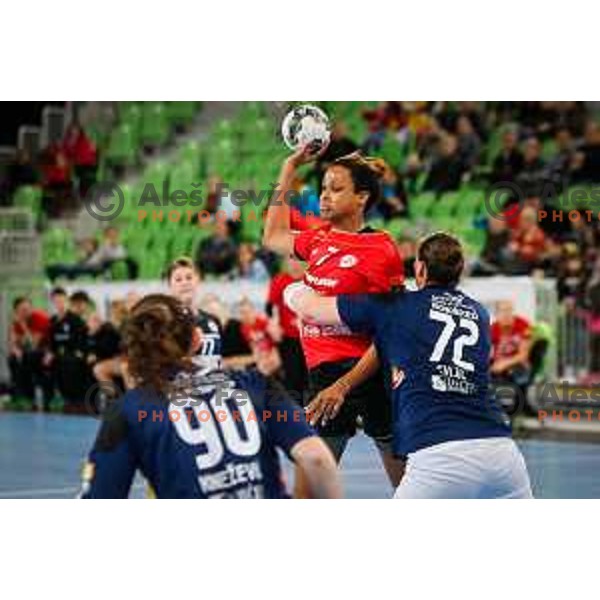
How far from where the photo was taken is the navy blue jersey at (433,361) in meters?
6.87

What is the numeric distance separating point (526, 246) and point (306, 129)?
4.85 meters

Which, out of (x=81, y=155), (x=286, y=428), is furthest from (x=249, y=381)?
(x=81, y=155)

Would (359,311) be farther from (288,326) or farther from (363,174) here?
(288,326)

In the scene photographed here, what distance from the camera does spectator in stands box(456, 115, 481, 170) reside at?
46.8 ft

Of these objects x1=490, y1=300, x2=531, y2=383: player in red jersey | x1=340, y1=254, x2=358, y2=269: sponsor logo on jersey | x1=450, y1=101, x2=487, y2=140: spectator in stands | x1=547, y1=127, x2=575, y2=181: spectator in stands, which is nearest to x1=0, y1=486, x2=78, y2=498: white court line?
x1=340, y1=254, x2=358, y2=269: sponsor logo on jersey

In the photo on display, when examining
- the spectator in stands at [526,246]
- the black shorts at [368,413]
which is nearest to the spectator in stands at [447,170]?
the spectator in stands at [526,246]

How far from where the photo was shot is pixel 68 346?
47.8 feet

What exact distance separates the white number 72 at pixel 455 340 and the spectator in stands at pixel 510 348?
5693 mm

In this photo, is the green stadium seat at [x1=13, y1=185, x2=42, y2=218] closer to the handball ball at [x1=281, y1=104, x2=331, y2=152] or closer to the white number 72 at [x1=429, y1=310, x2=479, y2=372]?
the handball ball at [x1=281, y1=104, x2=331, y2=152]

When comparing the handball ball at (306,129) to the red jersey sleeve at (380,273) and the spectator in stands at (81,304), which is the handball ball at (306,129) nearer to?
the red jersey sleeve at (380,273)

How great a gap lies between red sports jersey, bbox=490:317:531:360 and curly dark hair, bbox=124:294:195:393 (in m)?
8.35

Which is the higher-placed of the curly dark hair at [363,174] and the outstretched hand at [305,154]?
the outstretched hand at [305,154]

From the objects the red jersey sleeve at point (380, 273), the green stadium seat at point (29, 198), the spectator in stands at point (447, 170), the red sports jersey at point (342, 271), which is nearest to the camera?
the red sports jersey at point (342, 271)

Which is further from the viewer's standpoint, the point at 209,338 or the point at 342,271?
the point at 209,338
